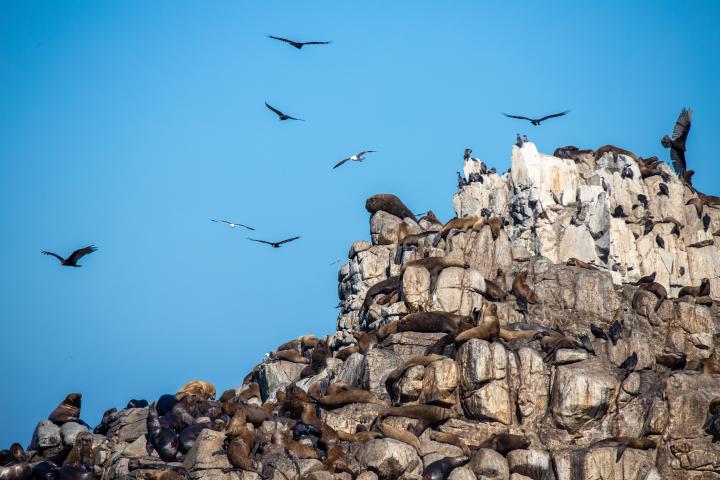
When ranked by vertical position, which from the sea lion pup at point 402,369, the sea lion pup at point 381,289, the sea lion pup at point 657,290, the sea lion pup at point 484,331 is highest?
the sea lion pup at point 657,290

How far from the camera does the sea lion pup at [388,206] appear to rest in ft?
222

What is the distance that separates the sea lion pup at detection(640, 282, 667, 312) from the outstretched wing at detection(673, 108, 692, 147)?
36.3 ft

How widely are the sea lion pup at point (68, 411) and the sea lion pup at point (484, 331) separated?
16.7m

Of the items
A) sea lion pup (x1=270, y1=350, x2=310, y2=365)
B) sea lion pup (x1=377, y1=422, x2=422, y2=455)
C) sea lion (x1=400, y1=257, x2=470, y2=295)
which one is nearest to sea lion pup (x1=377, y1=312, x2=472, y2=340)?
sea lion (x1=400, y1=257, x2=470, y2=295)

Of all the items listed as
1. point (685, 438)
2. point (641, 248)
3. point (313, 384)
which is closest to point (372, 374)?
point (313, 384)

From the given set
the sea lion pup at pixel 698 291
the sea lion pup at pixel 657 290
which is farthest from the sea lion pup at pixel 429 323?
the sea lion pup at pixel 698 291

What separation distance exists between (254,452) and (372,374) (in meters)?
7.62

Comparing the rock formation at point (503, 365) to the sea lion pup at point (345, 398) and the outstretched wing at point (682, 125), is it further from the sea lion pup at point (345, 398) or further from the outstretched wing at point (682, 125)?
the outstretched wing at point (682, 125)

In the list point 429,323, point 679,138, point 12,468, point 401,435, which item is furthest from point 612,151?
point 12,468

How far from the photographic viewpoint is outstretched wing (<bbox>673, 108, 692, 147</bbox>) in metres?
66.6

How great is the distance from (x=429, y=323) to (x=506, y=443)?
8.49 metres

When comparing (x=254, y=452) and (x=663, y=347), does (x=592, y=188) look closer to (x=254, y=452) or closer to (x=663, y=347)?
(x=663, y=347)

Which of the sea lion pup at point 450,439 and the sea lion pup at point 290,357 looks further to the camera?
the sea lion pup at point 290,357

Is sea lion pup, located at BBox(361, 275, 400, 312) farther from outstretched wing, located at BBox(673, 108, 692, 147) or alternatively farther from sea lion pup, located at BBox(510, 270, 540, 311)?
outstretched wing, located at BBox(673, 108, 692, 147)
